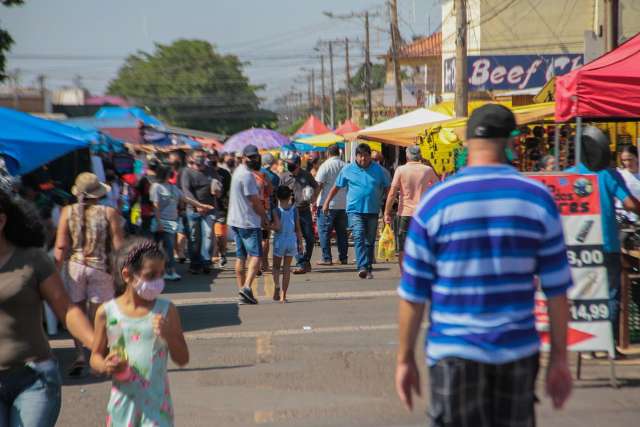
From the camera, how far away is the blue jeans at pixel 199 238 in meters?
16.0

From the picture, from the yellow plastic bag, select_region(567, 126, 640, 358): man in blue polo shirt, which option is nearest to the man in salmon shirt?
the yellow plastic bag

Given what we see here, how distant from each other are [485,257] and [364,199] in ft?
34.9

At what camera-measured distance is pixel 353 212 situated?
47.6ft

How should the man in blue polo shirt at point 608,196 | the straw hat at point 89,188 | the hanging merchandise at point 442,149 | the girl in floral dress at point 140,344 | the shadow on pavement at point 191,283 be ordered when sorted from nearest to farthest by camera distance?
the girl in floral dress at point 140,344 < the man in blue polo shirt at point 608,196 < the straw hat at point 89,188 < the hanging merchandise at point 442,149 < the shadow on pavement at point 191,283

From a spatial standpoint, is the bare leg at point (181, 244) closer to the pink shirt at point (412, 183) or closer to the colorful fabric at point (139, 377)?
the pink shirt at point (412, 183)

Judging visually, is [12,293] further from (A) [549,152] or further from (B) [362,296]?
(A) [549,152]

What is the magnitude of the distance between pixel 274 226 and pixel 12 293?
303 inches

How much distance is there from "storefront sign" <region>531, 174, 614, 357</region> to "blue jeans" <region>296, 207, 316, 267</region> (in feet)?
28.1

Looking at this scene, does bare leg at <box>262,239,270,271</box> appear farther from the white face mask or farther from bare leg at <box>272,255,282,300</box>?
the white face mask

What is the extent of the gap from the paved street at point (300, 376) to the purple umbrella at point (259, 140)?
52.0ft

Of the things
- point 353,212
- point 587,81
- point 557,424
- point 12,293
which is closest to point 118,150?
point 353,212

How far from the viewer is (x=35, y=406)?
4.25m

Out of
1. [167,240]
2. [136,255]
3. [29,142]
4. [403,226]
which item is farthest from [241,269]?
[136,255]

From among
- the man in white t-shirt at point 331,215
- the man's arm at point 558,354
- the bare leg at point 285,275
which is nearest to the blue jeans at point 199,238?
the man in white t-shirt at point 331,215
